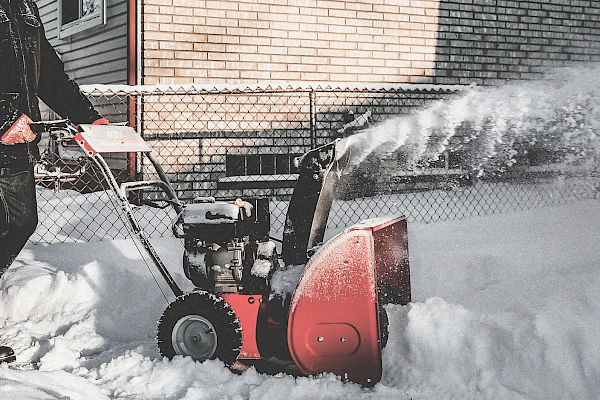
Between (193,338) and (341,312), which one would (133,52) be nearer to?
(193,338)

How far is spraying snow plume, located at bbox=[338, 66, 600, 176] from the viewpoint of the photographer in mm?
3982

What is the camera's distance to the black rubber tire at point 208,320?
2.84 m

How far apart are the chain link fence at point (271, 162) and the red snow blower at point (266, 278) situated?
339 cm

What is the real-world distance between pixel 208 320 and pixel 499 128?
5714 millimetres

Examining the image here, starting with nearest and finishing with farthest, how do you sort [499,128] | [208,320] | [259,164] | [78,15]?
[208,320]
[499,128]
[259,164]
[78,15]

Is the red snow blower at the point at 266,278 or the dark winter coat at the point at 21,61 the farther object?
the dark winter coat at the point at 21,61

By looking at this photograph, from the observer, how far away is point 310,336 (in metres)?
2.69

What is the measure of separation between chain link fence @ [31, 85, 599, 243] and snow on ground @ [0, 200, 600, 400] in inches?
89.3

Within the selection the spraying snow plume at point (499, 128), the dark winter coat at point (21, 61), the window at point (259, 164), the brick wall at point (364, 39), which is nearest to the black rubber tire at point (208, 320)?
the spraying snow plume at point (499, 128)

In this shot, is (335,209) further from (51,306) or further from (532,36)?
(532,36)

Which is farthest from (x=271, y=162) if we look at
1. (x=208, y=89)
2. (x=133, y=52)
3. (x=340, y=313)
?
(x=340, y=313)

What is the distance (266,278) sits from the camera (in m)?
2.90

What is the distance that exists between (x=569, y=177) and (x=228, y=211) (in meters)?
7.99

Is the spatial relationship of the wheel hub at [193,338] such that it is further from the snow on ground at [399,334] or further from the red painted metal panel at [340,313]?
the red painted metal panel at [340,313]
